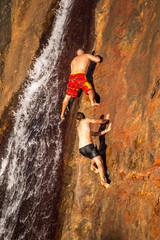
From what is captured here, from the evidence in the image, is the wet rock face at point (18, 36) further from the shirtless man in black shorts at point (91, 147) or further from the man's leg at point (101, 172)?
the man's leg at point (101, 172)

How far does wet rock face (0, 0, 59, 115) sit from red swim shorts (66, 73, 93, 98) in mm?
3121

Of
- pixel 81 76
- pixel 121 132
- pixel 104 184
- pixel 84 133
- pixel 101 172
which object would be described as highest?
pixel 81 76

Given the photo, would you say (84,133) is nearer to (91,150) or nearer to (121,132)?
(91,150)

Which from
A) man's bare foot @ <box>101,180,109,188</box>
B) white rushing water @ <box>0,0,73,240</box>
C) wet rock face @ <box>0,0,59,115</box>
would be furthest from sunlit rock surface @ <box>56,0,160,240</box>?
wet rock face @ <box>0,0,59,115</box>

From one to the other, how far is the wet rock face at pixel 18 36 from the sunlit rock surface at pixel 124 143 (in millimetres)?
3426

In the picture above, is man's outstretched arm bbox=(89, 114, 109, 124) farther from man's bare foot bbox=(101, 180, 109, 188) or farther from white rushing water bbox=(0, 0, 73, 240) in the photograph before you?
white rushing water bbox=(0, 0, 73, 240)

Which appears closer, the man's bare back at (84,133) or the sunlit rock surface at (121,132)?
the sunlit rock surface at (121,132)

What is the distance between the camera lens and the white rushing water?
21.1ft

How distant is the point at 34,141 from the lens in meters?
7.33

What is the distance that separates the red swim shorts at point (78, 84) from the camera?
599 centimetres

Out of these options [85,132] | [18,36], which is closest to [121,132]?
[85,132]

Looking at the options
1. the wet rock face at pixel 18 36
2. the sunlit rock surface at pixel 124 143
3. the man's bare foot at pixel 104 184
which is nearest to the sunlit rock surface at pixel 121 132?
the sunlit rock surface at pixel 124 143

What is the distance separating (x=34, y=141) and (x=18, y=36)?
5.55 m

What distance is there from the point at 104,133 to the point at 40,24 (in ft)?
22.3
